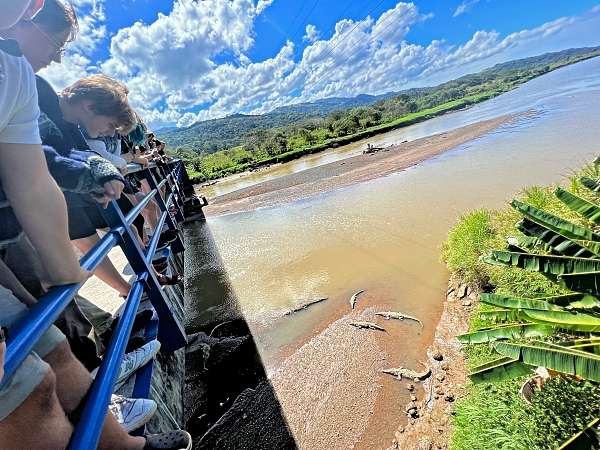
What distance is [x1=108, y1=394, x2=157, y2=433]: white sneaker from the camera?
152 centimetres

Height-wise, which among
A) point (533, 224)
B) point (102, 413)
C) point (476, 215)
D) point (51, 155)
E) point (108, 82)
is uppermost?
point (108, 82)

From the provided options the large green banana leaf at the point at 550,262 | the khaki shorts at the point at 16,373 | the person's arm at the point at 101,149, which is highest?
the person's arm at the point at 101,149

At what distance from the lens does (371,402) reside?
3.03 meters

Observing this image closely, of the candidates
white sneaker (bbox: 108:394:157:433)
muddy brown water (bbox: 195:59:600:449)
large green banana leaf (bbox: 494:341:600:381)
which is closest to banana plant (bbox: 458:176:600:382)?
large green banana leaf (bbox: 494:341:600:381)

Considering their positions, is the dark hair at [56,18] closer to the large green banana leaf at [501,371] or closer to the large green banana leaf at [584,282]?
the large green banana leaf at [501,371]

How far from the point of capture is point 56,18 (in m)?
1.66

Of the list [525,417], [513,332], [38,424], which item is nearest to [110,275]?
[38,424]

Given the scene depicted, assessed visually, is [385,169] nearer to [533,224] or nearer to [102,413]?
[533,224]

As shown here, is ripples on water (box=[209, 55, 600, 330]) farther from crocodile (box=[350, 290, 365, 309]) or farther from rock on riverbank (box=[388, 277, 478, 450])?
rock on riverbank (box=[388, 277, 478, 450])

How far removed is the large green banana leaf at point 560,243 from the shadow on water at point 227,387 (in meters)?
2.69

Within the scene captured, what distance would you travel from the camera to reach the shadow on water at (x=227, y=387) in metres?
2.92

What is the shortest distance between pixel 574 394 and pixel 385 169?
595 inches

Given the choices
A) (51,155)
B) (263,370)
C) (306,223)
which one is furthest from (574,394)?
(306,223)

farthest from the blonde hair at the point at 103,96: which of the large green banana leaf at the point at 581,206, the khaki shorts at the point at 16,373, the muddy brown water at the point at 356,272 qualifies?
the large green banana leaf at the point at 581,206
